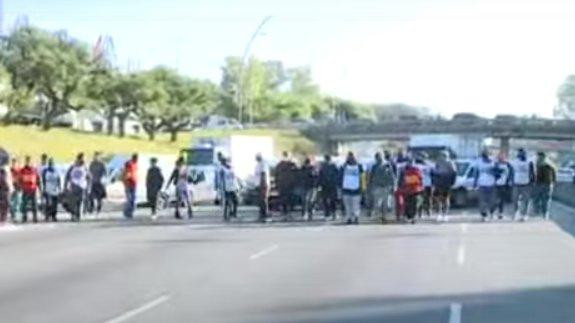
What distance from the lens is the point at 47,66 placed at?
93812mm

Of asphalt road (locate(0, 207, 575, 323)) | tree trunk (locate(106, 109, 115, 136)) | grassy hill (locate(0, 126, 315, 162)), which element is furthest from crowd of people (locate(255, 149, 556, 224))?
tree trunk (locate(106, 109, 115, 136))

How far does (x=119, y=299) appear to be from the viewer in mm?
13508

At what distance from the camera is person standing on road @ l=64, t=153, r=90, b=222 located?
1217 inches

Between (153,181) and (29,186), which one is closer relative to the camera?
(29,186)

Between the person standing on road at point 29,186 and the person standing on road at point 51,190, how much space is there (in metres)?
0.28

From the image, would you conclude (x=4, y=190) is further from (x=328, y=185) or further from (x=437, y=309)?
(x=437, y=309)

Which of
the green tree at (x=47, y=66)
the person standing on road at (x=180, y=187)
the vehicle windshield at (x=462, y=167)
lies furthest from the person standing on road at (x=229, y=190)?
the green tree at (x=47, y=66)

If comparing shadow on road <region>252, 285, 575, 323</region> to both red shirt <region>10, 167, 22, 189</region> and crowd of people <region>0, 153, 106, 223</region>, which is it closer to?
crowd of people <region>0, 153, 106, 223</region>

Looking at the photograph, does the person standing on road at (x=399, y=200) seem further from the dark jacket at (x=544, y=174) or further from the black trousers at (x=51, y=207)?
the black trousers at (x=51, y=207)

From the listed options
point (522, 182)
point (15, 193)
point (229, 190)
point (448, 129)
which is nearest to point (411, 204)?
point (522, 182)

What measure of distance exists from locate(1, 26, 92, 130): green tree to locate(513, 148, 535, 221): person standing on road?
66897 millimetres

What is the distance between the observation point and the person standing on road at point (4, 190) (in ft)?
96.1

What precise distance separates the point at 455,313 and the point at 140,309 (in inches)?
128

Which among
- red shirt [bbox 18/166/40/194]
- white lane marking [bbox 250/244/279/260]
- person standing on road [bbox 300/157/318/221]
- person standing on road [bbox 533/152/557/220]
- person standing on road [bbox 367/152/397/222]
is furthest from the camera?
person standing on road [bbox 300/157/318/221]
